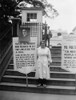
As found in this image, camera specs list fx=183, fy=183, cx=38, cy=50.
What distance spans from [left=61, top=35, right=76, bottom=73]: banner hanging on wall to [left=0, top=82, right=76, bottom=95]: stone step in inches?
23.8

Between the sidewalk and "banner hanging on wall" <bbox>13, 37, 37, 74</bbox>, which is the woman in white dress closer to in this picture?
"banner hanging on wall" <bbox>13, 37, 37, 74</bbox>

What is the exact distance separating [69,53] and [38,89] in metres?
1.46

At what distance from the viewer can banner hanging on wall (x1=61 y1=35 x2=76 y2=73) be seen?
548cm

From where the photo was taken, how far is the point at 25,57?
225 inches

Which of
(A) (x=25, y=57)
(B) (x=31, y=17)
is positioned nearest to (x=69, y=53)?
(A) (x=25, y=57)

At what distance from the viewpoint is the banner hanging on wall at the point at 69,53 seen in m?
5.48

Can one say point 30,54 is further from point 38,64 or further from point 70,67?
point 70,67

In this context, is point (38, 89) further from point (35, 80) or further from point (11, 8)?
point (11, 8)

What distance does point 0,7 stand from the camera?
8.73 m

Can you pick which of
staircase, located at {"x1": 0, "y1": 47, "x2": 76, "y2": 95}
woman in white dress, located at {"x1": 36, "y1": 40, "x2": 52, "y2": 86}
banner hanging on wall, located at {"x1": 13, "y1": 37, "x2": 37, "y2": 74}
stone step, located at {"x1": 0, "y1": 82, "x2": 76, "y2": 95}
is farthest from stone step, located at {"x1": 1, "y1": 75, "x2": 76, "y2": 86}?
banner hanging on wall, located at {"x1": 13, "y1": 37, "x2": 37, "y2": 74}

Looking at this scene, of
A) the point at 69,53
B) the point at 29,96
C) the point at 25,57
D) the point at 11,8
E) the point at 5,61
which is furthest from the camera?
the point at 11,8

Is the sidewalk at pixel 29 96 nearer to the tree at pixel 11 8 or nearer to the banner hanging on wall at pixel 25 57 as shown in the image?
the banner hanging on wall at pixel 25 57

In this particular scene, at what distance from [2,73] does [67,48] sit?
8.00 ft

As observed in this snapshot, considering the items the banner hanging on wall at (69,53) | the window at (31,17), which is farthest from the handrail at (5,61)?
the window at (31,17)
